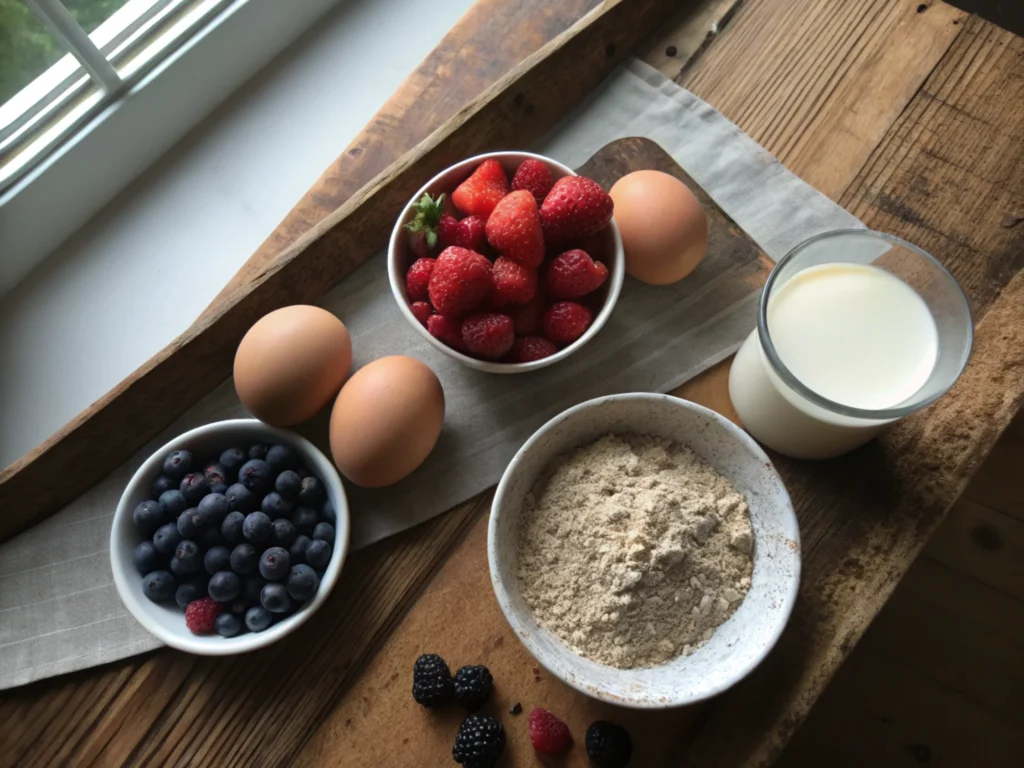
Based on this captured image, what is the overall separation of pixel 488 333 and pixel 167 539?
43cm

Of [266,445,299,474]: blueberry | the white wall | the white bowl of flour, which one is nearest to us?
the white bowl of flour

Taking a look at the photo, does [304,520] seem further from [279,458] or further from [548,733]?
[548,733]

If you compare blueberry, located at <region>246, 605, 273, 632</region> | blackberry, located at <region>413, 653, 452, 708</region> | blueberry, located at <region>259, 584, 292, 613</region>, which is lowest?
blackberry, located at <region>413, 653, 452, 708</region>

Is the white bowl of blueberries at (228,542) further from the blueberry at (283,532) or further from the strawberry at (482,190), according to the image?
the strawberry at (482,190)

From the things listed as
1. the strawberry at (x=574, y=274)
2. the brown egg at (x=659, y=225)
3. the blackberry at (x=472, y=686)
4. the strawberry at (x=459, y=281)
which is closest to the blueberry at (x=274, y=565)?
the blackberry at (x=472, y=686)

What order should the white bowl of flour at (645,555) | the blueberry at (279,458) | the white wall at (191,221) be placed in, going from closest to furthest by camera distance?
the white bowl of flour at (645,555), the blueberry at (279,458), the white wall at (191,221)

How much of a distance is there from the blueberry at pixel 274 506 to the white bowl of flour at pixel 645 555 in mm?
243

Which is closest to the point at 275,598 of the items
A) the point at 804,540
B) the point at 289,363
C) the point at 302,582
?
the point at 302,582

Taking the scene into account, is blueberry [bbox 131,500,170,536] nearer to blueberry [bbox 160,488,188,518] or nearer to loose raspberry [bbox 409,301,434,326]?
blueberry [bbox 160,488,188,518]

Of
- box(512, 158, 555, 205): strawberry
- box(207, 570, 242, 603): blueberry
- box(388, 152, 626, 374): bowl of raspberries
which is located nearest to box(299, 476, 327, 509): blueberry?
box(207, 570, 242, 603): blueberry

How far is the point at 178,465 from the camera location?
2.89 feet

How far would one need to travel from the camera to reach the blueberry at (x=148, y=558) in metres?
0.86

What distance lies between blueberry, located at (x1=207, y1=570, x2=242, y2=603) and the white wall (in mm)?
541

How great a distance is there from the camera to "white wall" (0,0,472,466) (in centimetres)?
125
